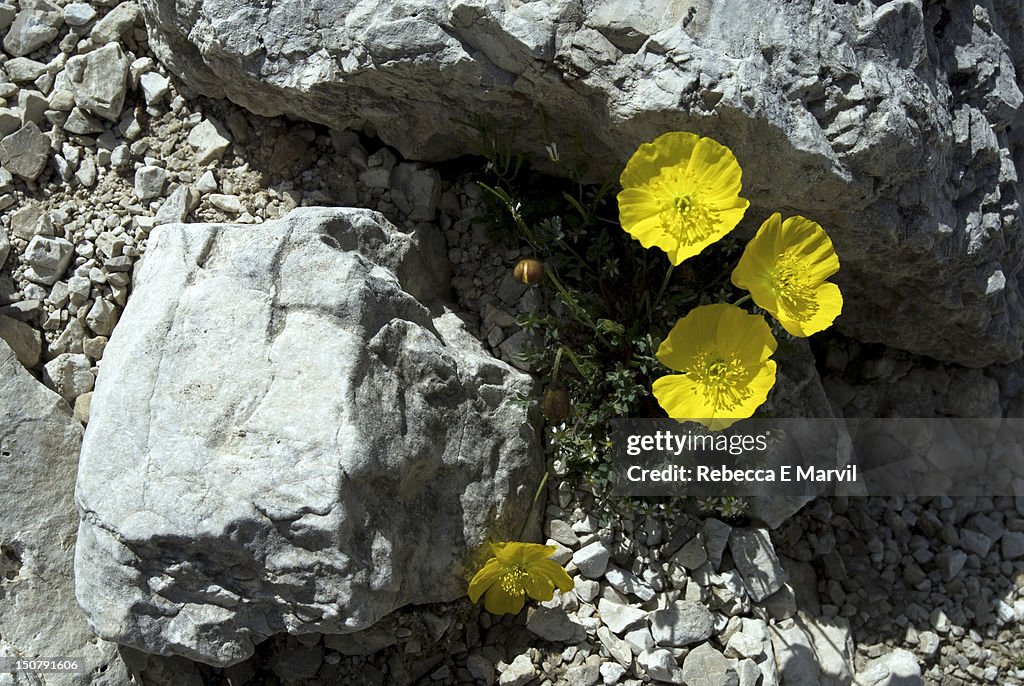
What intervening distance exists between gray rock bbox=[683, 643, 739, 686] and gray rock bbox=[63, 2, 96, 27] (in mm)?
3441

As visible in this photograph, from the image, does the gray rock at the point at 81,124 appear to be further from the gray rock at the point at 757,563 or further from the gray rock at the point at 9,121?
the gray rock at the point at 757,563

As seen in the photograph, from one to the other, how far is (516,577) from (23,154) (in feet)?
8.34

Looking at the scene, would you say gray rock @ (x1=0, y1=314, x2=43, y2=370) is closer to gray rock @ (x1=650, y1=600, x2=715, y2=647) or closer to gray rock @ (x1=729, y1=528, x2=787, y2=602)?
gray rock @ (x1=650, y1=600, x2=715, y2=647)

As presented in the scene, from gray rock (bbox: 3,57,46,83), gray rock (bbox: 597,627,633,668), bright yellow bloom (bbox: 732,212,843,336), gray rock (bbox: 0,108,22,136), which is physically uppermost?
gray rock (bbox: 3,57,46,83)

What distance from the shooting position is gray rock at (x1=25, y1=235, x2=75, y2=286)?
3484 mm

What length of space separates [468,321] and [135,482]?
4.40 ft

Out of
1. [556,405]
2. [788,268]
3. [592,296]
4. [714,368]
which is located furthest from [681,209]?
[556,405]

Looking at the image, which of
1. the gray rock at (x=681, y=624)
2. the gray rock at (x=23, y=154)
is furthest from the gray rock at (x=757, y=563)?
the gray rock at (x=23, y=154)

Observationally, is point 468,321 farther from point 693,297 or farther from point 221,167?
point 221,167

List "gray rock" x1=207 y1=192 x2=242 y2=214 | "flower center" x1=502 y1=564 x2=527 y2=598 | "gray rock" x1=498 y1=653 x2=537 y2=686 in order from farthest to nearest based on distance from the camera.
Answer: "gray rock" x1=207 y1=192 x2=242 y2=214
"gray rock" x1=498 y1=653 x2=537 y2=686
"flower center" x1=502 y1=564 x2=527 y2=598

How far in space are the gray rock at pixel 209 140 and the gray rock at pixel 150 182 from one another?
159mm

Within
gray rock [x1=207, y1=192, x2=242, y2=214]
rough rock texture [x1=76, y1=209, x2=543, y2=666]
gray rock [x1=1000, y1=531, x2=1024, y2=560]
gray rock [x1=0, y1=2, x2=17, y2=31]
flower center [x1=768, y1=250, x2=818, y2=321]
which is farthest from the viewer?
gray rock [x1=1000, y1=531, x2=1024, y2=560]

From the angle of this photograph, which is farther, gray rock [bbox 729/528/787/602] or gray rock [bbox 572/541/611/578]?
gray rock [bbox 729/528/787/602]

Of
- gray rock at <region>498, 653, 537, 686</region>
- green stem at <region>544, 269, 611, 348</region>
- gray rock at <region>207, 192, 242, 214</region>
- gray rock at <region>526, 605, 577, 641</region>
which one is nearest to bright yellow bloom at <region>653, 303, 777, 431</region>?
green stem at <region>544, 269, 611, 348</region>
